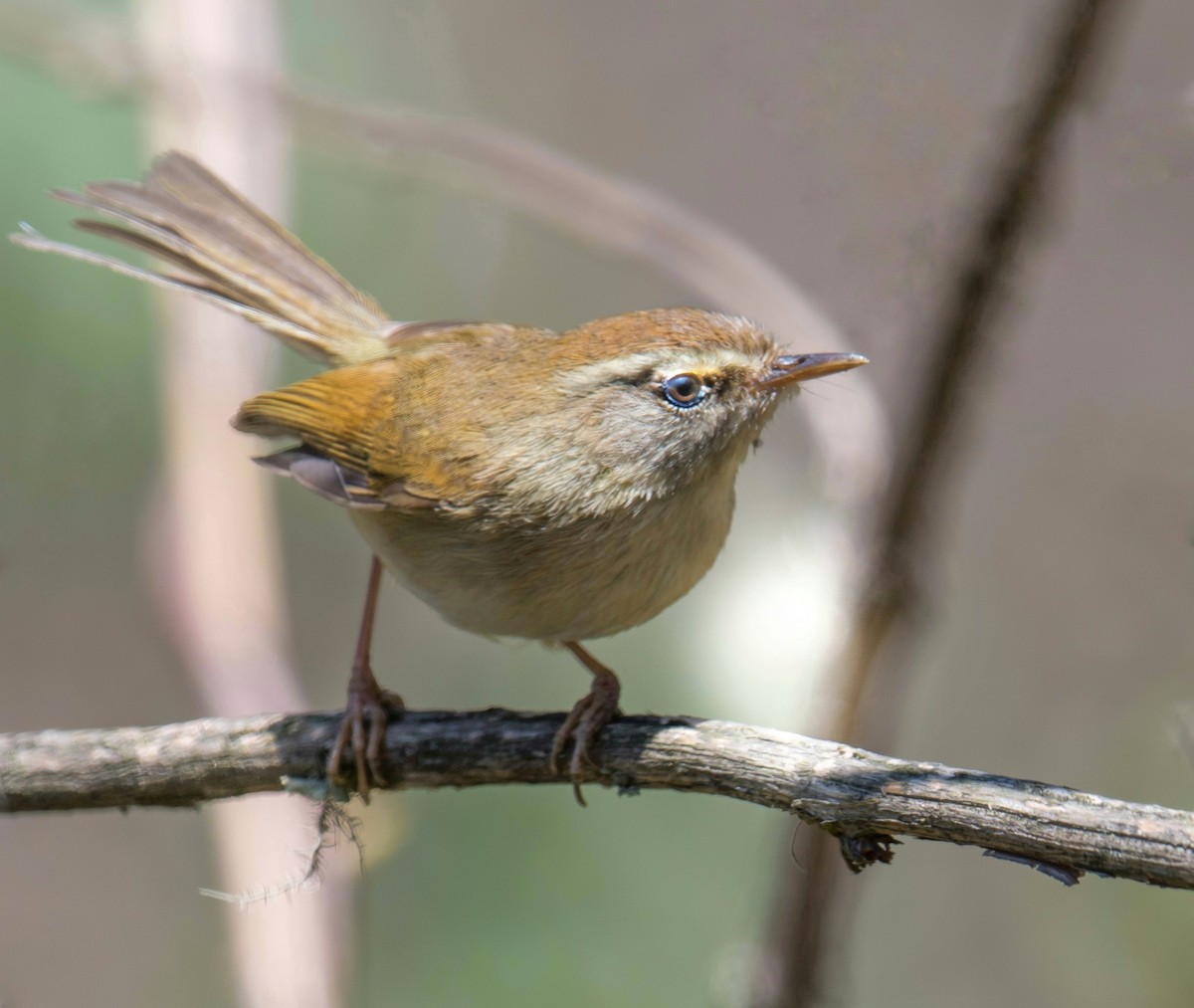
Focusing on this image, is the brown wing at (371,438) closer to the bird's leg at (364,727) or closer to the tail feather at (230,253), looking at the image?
the tail feather at (230,253)

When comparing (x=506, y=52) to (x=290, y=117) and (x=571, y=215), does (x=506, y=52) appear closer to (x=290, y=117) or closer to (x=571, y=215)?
(x=290, y=117)

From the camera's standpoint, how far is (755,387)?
302 centimetres

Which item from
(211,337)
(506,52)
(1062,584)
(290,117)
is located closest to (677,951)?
(1062,584)

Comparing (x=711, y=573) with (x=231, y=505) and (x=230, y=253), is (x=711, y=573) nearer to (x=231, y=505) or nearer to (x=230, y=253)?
(x=231, y=505)

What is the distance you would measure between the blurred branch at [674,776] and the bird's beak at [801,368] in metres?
0.88

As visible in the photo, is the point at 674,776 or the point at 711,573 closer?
the point at 674,776

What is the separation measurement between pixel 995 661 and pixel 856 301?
191cm

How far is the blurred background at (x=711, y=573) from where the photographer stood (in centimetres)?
390

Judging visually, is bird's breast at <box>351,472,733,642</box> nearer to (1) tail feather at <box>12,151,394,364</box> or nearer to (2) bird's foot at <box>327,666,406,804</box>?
(2) bird's foot at <box>327,666,406,804</box>

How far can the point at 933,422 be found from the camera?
3115 mm

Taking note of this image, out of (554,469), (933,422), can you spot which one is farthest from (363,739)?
(933,422)

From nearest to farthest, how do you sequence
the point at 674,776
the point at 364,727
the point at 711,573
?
the point at 674,776 < the point at 364,727 < the point at 711,573

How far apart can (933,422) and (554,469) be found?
0.98 meters

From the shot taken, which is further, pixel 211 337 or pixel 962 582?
pixel 962 582
